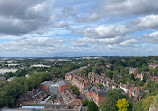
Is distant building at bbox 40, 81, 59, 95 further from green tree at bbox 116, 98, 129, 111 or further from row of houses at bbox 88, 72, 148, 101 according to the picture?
green tree at bbox 116, 98, 129, 111

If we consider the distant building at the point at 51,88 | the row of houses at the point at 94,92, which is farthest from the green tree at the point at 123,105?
the distant building at the point at 51,88

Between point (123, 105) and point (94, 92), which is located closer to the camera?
point (123, 105)

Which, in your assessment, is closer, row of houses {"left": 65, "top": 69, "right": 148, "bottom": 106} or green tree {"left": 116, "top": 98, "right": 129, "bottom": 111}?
green tree {"left": 116, "top": 98, "right": 129, "bottom": 111}

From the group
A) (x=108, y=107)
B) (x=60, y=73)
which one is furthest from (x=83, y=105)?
(x=60, y=73)

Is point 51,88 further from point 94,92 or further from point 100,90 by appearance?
point 100,90

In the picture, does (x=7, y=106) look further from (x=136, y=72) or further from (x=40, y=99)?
(x=136, y=72)

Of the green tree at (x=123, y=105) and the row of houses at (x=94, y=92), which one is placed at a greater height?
the green tree at (x=123, y=105)

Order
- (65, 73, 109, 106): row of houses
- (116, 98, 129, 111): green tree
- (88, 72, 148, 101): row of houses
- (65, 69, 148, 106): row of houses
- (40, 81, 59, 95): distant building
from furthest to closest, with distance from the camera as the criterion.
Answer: (40, 81, 59, 95): distant building → (65, 73, 109, 106): row of houses → (65, 69, 148, 106): row of houses → (88, 72, 148, 101): row of houses → (116, 98, 129, 111): green tree

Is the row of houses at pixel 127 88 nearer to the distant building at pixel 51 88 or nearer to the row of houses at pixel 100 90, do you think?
the row of houses at pixel 100 90

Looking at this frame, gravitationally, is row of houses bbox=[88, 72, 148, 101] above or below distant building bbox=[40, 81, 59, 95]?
above

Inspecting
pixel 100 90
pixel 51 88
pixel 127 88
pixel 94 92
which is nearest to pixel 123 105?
pixel 94 92

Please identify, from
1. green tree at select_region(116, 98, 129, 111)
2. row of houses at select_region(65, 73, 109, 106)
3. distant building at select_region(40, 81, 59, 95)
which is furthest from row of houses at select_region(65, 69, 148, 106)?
green tree at select_region(116, 98, 129, 111)
